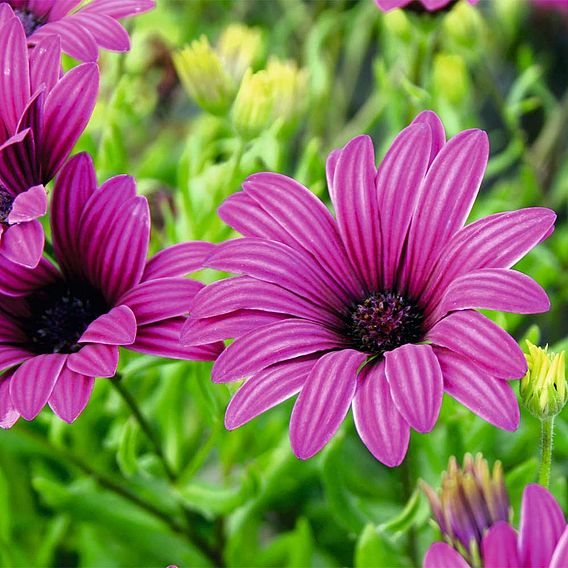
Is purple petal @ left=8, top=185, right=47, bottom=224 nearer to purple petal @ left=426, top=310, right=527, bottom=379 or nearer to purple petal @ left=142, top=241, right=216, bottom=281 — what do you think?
purple petal @ left=142, top=241, right=216, bottom=281

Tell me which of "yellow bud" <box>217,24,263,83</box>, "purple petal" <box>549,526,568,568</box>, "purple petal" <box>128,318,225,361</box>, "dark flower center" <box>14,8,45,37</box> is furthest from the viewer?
"yellow bud" <box>217,24,263,83</box>

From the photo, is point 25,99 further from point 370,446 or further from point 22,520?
point 22,520

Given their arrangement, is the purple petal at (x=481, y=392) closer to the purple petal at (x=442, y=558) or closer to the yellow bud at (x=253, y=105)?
the purple petal at (x=442, y=558)

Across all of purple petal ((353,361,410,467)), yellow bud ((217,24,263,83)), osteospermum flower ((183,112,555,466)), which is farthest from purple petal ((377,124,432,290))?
yellow bud ((217,24,263,83))

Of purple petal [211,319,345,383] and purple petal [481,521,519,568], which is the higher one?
purple petal [211,319,345,383]

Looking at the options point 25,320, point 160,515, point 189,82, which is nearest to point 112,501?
point 160,515

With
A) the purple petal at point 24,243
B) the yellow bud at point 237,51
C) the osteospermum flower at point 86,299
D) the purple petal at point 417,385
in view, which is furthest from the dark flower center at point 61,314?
the yellow bud at point 237,51

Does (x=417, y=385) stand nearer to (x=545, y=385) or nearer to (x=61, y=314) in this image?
(x=545, y=385)

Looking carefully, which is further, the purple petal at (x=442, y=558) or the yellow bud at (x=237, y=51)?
the yellow bud at (x=237, y=51)
